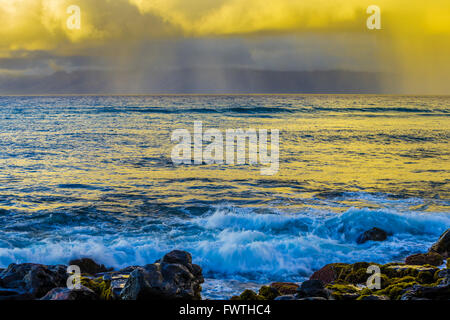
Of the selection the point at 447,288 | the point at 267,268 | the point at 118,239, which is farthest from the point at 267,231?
the point at 447,288

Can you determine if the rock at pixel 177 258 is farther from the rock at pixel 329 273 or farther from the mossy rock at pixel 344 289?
the rock at pixel 329 273

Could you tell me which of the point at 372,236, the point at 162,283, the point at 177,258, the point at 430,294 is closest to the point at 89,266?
the point at 177,258

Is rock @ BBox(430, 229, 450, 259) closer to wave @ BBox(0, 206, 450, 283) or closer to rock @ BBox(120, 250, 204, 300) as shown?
wave @ BBox(0, 206, 450, 283)

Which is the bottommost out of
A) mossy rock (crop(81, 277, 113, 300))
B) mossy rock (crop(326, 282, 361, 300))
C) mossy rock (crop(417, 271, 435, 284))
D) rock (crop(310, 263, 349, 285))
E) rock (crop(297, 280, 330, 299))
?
rock (crop(310, 263, 349, 285))

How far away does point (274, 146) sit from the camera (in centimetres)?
2827

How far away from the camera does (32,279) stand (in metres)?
6.63

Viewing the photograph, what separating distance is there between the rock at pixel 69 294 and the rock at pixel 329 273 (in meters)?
4.84

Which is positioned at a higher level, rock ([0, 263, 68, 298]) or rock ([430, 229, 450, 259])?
rock ([0, 263, 68, 298])

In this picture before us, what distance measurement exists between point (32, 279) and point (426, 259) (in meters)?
8.18

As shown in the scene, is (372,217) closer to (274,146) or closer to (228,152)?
(228,152)

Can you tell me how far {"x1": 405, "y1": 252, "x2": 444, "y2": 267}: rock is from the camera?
30.5 ft

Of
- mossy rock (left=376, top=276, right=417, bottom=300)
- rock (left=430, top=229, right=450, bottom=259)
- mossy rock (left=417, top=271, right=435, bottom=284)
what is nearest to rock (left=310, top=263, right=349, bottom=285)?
mossy rock (left=376, top=276, right=417, bottom=300)

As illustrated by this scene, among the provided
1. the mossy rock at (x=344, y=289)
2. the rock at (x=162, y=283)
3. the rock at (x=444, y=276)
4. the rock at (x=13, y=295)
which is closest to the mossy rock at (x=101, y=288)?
the rock at (x=162, y=283)

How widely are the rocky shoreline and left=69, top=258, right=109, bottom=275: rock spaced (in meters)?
1.78
